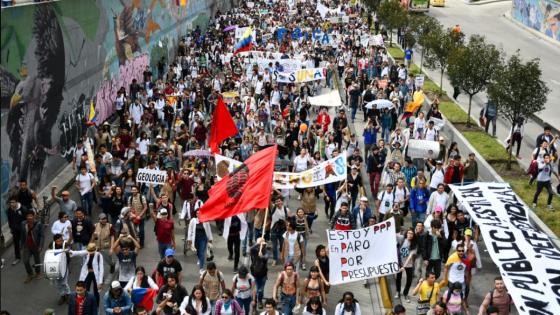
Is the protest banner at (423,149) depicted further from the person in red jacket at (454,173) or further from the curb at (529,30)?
the curb at (529,30)

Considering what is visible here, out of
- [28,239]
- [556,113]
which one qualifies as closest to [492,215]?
[28,239]

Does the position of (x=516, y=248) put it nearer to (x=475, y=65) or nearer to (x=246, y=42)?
(x=475, y=65)

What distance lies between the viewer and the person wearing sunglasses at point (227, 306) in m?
9.31

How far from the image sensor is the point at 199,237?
487 inches

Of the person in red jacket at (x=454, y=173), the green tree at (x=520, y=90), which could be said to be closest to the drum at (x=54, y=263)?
the person in red jacket at (x=454, y=173)

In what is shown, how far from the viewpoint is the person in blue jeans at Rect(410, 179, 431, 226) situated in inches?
548

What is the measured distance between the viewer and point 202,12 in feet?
156

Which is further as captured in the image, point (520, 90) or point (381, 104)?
point (381, 104)

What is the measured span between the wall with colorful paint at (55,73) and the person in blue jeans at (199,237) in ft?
14.4

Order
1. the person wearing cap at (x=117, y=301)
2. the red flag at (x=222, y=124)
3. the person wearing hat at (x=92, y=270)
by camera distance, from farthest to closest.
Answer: the red flag at (x=222, y=124) → the person wearing hat at (x=92, y=270) → the person wearing cap at (x=117, y=301)

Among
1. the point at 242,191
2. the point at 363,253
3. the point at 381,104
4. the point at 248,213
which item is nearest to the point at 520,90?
the point at 381,104

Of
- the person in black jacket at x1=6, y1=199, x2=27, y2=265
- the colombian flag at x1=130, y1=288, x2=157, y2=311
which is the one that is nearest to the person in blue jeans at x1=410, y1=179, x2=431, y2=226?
the colombian flag at x1=130, y1=288, x2=157, y2=311

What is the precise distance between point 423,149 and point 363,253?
21.8ft

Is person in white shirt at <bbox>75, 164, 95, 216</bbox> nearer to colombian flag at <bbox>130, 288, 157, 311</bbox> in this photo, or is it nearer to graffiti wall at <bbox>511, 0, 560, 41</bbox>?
colombian flag at <bbox>130, 288, 157, 311</bbox>
